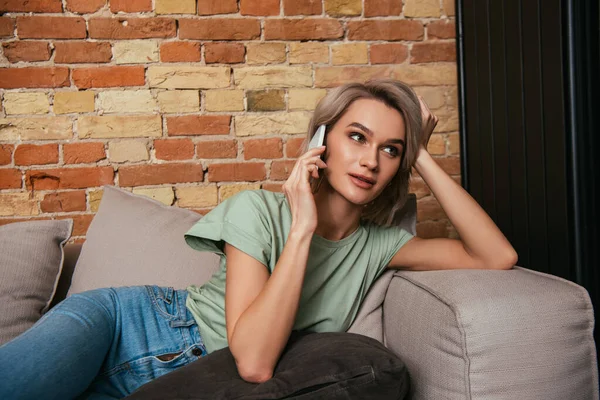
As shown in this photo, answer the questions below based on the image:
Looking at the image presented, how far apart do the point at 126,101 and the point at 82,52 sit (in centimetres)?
24

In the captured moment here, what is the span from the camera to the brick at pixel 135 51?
2.17 metres

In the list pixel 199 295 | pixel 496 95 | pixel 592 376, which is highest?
pixel 496 95

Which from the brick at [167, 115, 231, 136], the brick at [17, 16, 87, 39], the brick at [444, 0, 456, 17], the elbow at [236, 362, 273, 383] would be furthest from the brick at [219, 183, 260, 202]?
the elbow at [236, 362, 273, 383]

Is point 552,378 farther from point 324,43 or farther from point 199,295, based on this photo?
point 324,43

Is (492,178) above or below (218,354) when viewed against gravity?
above

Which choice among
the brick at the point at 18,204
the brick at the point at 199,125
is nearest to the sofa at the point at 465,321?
the brick at the point at 18,204

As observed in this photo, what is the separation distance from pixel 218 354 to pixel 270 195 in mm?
432

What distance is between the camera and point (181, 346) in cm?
146

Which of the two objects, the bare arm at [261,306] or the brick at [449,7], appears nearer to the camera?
the bare arm at [261,306]

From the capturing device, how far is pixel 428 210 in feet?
8.03

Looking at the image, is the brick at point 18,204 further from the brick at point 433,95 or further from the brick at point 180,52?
the brick at point 433,95

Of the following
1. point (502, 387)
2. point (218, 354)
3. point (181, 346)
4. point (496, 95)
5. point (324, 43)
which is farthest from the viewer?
point (324, 43)

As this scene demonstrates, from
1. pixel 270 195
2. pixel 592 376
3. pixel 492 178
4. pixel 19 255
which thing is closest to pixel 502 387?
pixel 592 376

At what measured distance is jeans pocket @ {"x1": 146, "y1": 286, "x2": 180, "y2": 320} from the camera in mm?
1523
